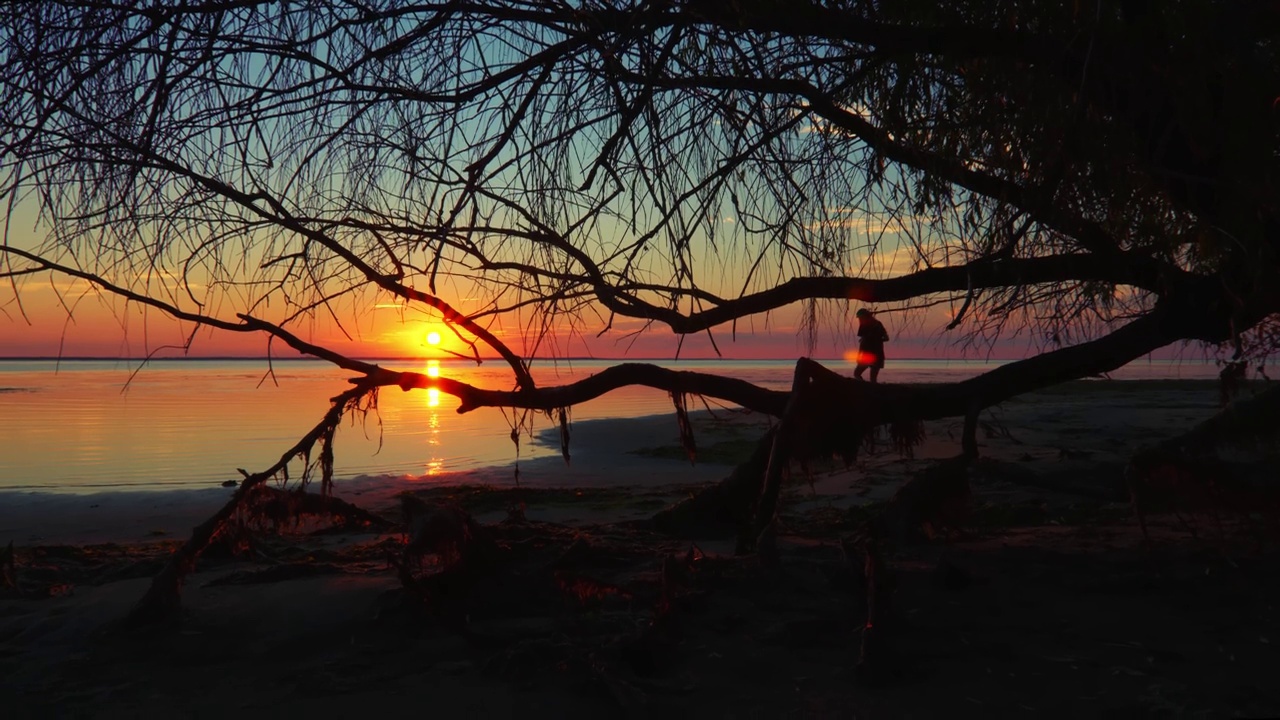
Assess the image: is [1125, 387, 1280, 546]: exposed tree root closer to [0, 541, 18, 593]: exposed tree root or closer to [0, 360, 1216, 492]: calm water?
[0, 360, 1216, 492]: calm water

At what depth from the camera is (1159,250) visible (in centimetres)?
379

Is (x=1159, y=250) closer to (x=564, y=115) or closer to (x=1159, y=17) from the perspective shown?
(x=1159, y=17)

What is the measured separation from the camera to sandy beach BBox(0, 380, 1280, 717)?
2760 mm

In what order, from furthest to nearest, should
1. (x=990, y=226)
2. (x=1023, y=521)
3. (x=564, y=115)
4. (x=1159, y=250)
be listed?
1. (x=1023, y=521)
2. (x=1159, y=250)
3. (x=990, y=226)
4. (x=564, y=115)

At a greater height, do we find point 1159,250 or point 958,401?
point 1159,250

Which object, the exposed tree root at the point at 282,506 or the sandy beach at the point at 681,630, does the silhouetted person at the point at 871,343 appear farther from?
the exposed tree root at the point at 282,506

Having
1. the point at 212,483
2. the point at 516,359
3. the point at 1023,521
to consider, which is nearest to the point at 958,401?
the point at 1023,521

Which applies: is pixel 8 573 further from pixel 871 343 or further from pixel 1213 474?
pixel 871 343

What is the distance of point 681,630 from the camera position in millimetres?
3223

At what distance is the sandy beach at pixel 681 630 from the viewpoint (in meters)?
2.76

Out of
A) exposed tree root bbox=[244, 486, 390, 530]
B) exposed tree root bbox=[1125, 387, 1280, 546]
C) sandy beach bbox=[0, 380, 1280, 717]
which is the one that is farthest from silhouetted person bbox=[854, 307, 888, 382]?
exposed tree root bbox=[244, 486, 390, 530]

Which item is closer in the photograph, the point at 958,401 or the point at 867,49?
the point at 867,49

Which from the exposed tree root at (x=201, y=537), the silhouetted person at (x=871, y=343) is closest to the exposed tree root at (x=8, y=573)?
the exposed tree root at (x=201, y=537)

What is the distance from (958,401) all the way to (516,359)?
231 centimetres
